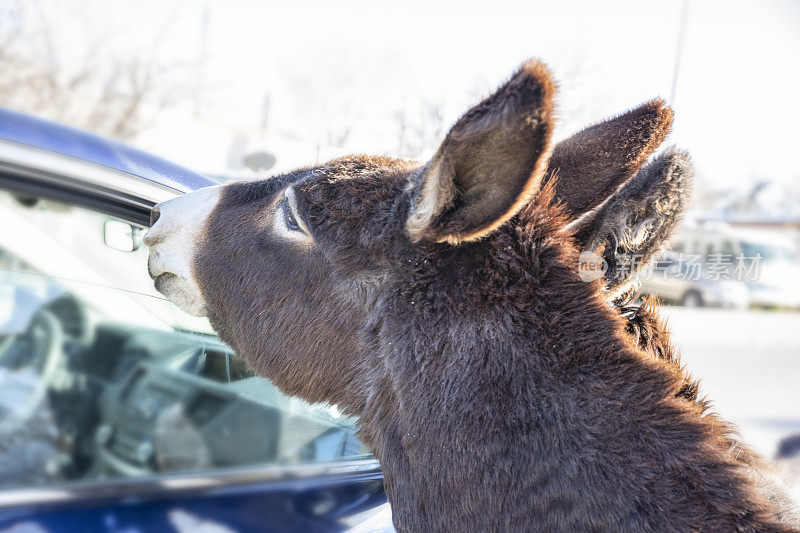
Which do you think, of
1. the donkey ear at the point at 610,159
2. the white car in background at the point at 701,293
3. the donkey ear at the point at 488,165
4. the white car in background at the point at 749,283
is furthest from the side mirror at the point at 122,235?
the white car in background at the point at 749,283

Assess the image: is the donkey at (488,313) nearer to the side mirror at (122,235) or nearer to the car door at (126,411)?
the side mirror at (122,235)

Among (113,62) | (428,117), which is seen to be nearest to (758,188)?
(113,62)

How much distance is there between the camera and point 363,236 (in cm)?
182

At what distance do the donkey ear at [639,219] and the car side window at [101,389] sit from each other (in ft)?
4.36

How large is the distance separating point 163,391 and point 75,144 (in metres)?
2.04

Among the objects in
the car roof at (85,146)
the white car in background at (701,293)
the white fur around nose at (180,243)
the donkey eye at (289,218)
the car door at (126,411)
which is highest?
the white car in background at (701,293)

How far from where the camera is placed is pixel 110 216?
197 cm

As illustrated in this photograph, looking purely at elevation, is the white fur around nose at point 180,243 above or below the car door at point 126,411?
above

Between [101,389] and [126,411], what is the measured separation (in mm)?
236

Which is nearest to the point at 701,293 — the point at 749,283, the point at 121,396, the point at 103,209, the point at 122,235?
the point at 749,283

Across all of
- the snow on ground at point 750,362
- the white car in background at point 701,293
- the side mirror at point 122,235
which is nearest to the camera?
the side mirror at point 122,235

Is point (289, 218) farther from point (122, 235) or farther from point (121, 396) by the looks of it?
point (121, 396)

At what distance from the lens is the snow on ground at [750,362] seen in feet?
32.4

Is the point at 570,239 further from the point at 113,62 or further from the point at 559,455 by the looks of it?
the point at 113,62
